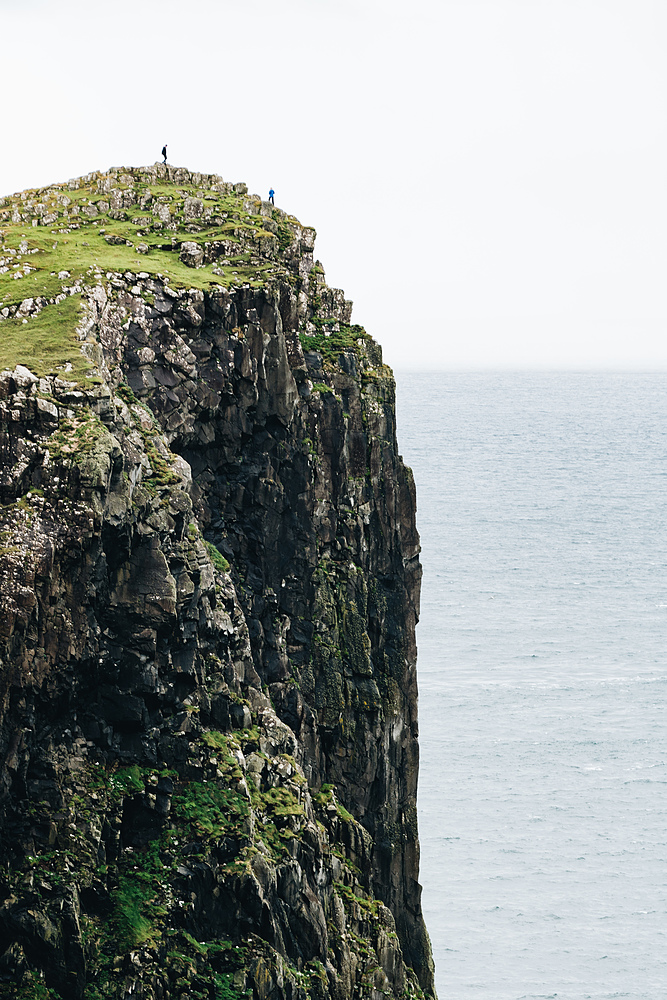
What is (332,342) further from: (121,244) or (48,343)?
(48,343)

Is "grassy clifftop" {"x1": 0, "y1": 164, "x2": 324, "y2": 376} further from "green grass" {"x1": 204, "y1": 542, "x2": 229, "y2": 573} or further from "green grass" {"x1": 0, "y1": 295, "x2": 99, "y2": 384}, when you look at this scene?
"green grass" {"x1": 204, "y1": 542, "x2": 229, "y2": 573}

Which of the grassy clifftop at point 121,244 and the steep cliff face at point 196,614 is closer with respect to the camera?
the steep cliff face at point 196,614

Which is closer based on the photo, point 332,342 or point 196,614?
point 196,614

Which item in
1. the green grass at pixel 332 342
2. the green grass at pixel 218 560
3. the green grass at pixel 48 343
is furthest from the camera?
the green grass at pixel 332 342

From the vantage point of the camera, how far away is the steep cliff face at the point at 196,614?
30.8 m

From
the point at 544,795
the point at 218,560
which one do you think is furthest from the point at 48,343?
the point at 544,795

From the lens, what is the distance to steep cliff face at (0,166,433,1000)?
3083 centimetres

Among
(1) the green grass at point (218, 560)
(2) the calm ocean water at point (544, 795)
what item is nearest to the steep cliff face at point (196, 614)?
(1) the green grass at point (218, 560)

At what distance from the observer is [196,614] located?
114 ft

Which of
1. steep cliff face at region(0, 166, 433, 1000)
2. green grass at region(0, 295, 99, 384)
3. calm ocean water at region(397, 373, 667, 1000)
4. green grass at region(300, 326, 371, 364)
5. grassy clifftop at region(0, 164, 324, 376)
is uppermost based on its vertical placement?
grassy clifftop at region(0, 164, 324, 376)

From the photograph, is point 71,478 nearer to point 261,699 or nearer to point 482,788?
point 261,699

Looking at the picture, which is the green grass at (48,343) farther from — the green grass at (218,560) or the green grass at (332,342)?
the green grass at (332,342)

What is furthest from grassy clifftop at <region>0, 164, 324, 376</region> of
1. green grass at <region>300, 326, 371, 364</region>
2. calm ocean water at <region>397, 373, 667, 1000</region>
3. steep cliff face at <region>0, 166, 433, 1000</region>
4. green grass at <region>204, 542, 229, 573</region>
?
calm ocean water at <region>397, 373, 667, 1000</region>

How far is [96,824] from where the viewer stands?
31219 mm
